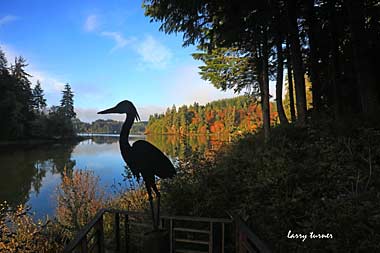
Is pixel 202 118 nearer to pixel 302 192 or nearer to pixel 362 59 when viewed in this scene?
pixel 362 59

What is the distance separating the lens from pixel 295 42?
20.4 feet

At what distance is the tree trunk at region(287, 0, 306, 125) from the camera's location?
608 cm

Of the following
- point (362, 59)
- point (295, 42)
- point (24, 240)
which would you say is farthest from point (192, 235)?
point (295, 42)

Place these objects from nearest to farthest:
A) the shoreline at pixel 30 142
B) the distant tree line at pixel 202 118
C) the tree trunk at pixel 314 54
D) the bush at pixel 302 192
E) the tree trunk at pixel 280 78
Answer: the bush at pixel 302 192 → the tree trunk at pixel 314 54 → the tree trunk at pixel 280 78 → the shoreline at pixel 30 142 → the distant tree line at pixel 202 118

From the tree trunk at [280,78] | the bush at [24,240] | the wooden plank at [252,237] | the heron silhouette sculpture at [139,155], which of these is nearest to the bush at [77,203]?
the bush at [24,240]

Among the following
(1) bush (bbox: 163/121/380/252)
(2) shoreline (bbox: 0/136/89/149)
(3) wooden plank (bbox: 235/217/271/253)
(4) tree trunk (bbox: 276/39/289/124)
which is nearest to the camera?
(3) wooden plank (bbox: 235/217/271/253)

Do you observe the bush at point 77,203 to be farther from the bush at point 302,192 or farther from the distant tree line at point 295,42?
the distant tree line at point 295,42

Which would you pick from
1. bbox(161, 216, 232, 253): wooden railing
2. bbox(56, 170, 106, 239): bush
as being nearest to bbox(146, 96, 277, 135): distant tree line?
bbox(56, 170, 106, 239): bush

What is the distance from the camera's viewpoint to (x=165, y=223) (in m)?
3.45

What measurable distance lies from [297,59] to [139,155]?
18.1 ft

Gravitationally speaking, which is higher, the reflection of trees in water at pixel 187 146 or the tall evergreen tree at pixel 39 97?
the tall evergreen tree at pixel 39 97

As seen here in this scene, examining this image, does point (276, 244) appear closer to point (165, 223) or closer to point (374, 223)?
point (374, 223)

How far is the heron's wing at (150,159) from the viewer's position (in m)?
2.21

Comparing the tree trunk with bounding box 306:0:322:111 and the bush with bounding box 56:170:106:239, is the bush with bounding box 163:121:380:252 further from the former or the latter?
the tree trunk with bounding box 306:0:322:111
